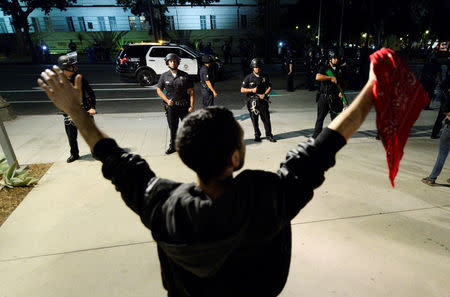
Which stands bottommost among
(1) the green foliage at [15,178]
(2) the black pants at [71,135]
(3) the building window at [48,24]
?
(1) the green foliage at [15,178]

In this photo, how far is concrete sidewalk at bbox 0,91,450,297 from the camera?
94.8 inches

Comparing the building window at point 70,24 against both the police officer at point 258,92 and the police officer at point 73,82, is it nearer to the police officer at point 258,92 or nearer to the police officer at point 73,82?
the police officer at point 73,82

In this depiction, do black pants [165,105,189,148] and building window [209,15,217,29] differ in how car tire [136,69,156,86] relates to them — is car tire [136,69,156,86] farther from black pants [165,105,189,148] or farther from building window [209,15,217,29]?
building window [209,15,217,29]

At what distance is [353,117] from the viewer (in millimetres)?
1133

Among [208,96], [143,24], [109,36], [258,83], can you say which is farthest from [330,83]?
[143,24]

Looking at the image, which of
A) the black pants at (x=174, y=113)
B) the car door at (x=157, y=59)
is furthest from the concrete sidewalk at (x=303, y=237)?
the car door at (x=157, y=59)

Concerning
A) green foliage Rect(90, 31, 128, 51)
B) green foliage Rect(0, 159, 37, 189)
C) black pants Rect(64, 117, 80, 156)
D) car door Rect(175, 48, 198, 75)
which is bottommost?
green foliage Rect(0, 159, 37, 189)

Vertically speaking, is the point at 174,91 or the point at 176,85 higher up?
the point at 176,85

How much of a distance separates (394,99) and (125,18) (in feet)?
140

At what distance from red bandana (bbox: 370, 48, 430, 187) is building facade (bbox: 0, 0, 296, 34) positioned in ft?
129

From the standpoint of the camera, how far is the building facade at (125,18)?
3631 cm

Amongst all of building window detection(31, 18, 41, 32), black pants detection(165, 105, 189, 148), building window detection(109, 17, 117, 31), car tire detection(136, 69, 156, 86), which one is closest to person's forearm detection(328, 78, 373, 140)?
black pants detection(165, 105, 189, 148)

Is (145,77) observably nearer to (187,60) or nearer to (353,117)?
(187,60)

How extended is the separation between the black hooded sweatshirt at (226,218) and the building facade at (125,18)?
130 feet
